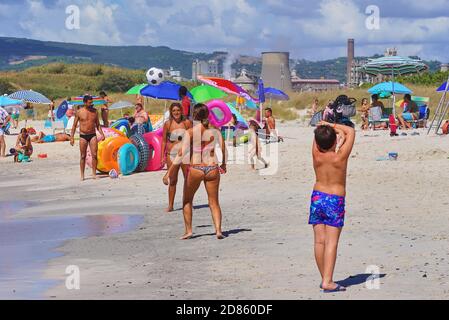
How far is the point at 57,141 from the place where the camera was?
26031 mm

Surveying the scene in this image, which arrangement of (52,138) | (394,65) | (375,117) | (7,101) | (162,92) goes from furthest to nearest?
(7,101) < (394,65) < (52,138) < (375,117) < (162,92)

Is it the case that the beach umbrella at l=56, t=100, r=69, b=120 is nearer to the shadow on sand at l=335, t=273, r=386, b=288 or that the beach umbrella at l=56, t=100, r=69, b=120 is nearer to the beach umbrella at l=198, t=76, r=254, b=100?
the beach umbrella at l=198, t=76, r=254, b=100

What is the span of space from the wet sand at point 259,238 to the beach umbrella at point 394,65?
1022 cm

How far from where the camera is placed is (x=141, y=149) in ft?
54.0

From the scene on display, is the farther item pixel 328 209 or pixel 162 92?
pixel 162 92

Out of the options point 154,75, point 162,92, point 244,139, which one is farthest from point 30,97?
point 162,92

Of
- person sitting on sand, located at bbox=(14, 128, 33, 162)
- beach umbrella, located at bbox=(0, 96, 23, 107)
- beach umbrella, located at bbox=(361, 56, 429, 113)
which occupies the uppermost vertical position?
beach umbrella, located at bbox=(361, 56, 429, 113)

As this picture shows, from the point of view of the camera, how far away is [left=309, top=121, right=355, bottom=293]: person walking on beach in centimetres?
672

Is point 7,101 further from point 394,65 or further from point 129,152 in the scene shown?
point 129,152

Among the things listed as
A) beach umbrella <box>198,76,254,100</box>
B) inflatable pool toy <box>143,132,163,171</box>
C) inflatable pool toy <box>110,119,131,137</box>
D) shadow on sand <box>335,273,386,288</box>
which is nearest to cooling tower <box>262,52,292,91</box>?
beach umbrella <box>198,76,254,100</box>

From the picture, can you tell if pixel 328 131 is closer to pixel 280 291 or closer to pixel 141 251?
pixel 280 291

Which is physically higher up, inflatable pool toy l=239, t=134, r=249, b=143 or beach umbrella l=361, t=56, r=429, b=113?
beach umbrella l=361, t=56, r=429, b=113

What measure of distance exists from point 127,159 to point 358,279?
964 cm

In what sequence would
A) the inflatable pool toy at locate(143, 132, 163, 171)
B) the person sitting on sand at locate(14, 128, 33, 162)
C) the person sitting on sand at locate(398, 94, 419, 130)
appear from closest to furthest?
1. the inflatable pool toy at locate(143, 132, 163, 171)
2. the person sitting on sand at locate(14, 128, 33, 162)
3. the person sitting on sand at locate(398, 94, 419, 130)
